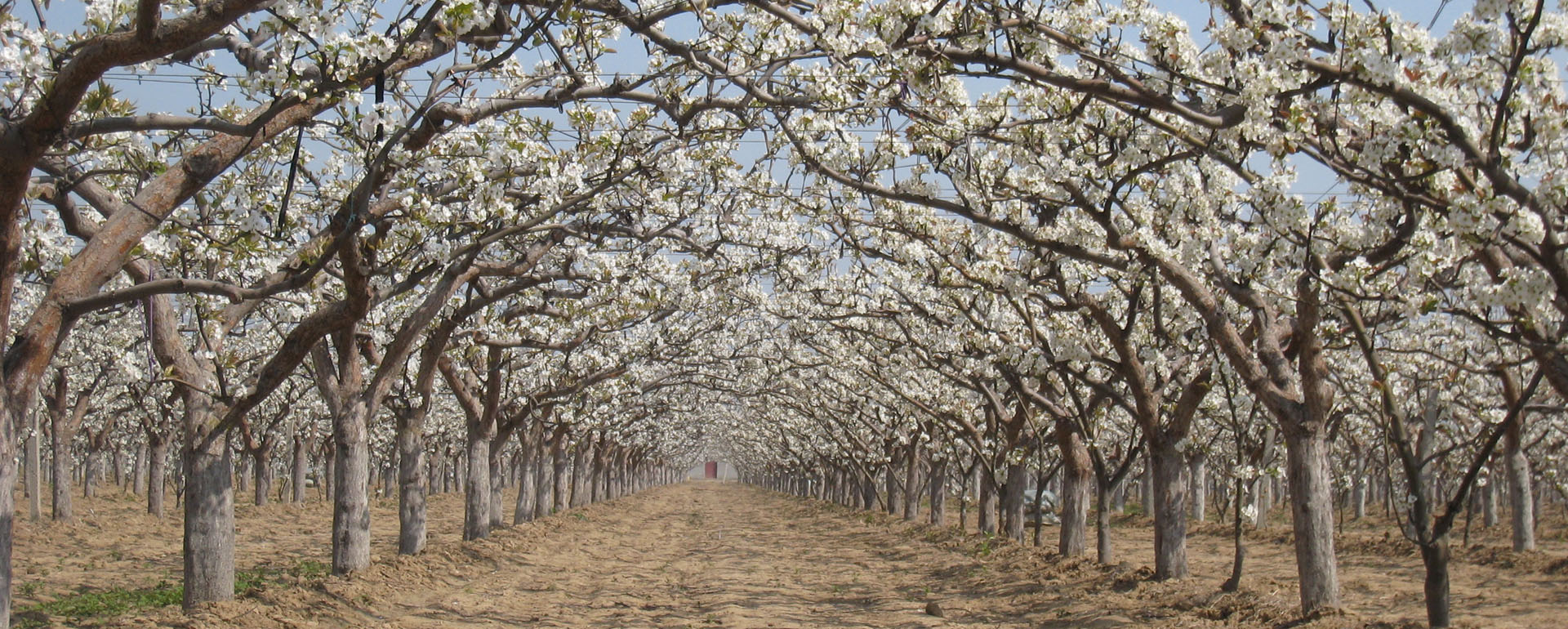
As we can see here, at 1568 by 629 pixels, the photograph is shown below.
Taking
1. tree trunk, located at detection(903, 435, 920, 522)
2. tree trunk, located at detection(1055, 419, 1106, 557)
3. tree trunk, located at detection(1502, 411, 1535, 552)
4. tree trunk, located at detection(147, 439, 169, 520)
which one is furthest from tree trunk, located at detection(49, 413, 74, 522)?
tree trunk, located at detection(1502, 411, 1535, 552)

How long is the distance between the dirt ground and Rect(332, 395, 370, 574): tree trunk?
43cm

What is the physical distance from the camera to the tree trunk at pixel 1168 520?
13.6 m

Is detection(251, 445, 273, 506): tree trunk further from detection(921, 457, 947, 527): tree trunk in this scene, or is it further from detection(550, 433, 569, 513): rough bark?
detection(921, 457, 947, 527): tree trunk

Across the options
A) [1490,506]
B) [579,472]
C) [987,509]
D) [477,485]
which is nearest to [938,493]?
[987,509]

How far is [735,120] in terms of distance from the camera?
1134 cm

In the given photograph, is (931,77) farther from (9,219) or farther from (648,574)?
(648,574)

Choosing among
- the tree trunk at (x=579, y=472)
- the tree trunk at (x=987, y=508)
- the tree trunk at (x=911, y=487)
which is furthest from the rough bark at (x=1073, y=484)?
the tree trunk at (x=579, y=472)

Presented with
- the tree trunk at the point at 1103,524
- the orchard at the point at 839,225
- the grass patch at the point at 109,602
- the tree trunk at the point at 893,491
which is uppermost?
the orchard at the point at 839,225

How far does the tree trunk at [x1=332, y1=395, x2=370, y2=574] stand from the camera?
45.2 ft

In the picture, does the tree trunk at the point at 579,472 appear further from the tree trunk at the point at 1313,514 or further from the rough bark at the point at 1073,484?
the tree trunk at the point at 1313,514

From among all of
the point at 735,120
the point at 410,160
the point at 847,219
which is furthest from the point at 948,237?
the point at 410,160

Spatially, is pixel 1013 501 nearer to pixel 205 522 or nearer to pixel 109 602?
pixel 205 522

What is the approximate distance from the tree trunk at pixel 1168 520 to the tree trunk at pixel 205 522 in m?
11.3

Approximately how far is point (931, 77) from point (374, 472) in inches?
2615
